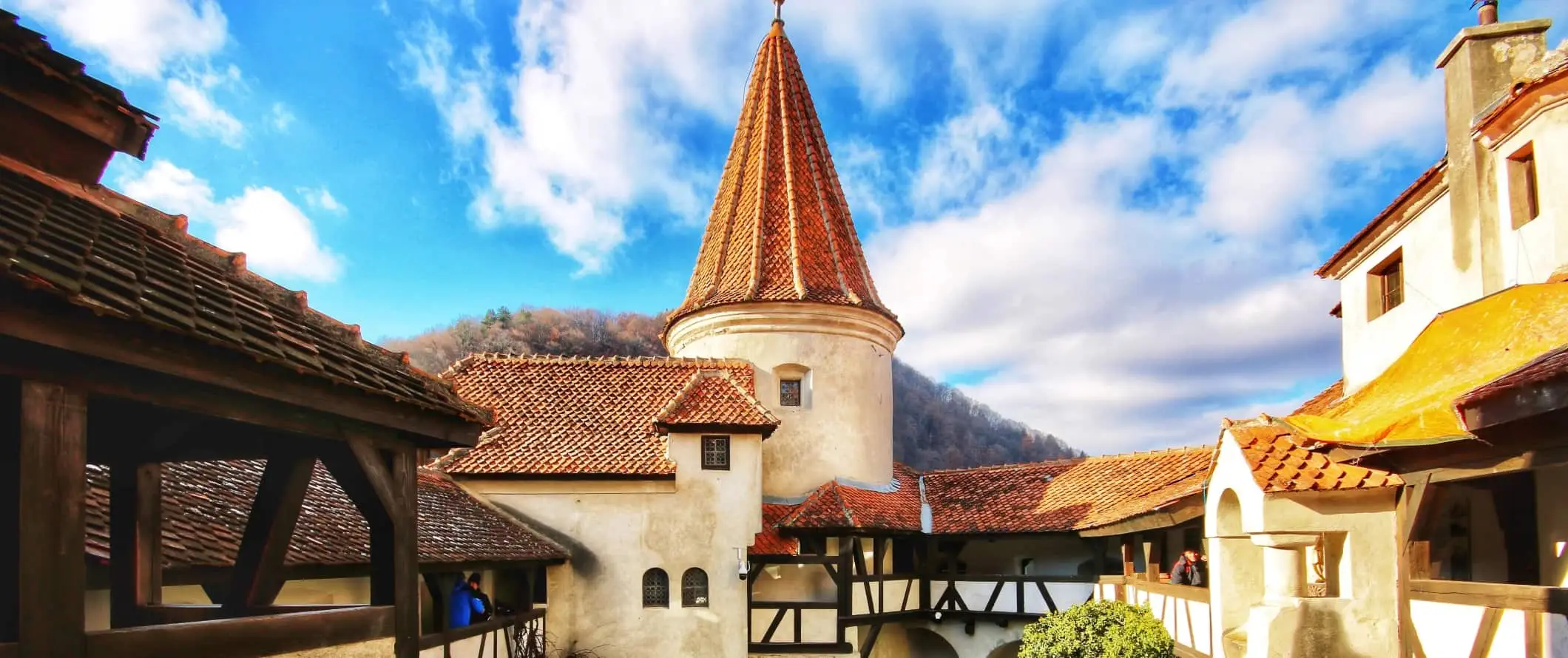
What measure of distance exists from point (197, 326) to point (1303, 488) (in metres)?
8.04

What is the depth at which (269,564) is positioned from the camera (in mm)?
4918

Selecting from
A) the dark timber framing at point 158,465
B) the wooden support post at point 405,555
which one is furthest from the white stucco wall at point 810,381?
the wooden support post at point 405,555

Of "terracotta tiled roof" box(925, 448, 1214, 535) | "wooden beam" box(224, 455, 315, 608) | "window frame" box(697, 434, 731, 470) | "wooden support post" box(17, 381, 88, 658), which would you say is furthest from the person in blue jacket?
"wooden support post" box(17, 381, 88, 658)

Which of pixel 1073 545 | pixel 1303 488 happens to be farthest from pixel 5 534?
pixel 1073 545

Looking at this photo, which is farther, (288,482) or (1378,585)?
(1378,585)

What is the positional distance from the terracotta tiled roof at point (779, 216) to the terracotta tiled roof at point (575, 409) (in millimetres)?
1572

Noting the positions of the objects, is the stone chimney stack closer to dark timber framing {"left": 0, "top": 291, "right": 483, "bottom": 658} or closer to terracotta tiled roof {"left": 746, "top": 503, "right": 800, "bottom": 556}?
dark timber framing {"left": 0, "top": 291, "right": 483, "bottom": 658}

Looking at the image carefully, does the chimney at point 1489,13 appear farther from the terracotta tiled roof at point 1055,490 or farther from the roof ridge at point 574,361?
the roof ridge at point 574,361

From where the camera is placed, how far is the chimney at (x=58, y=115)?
13.7 feet

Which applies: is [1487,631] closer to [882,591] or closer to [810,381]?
[882,591]

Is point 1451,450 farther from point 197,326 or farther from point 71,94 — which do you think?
point 71,94

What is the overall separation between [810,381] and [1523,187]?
38.2 ft

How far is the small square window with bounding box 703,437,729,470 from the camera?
16.3 metres

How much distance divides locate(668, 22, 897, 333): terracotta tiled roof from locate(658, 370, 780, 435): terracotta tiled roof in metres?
2.17
